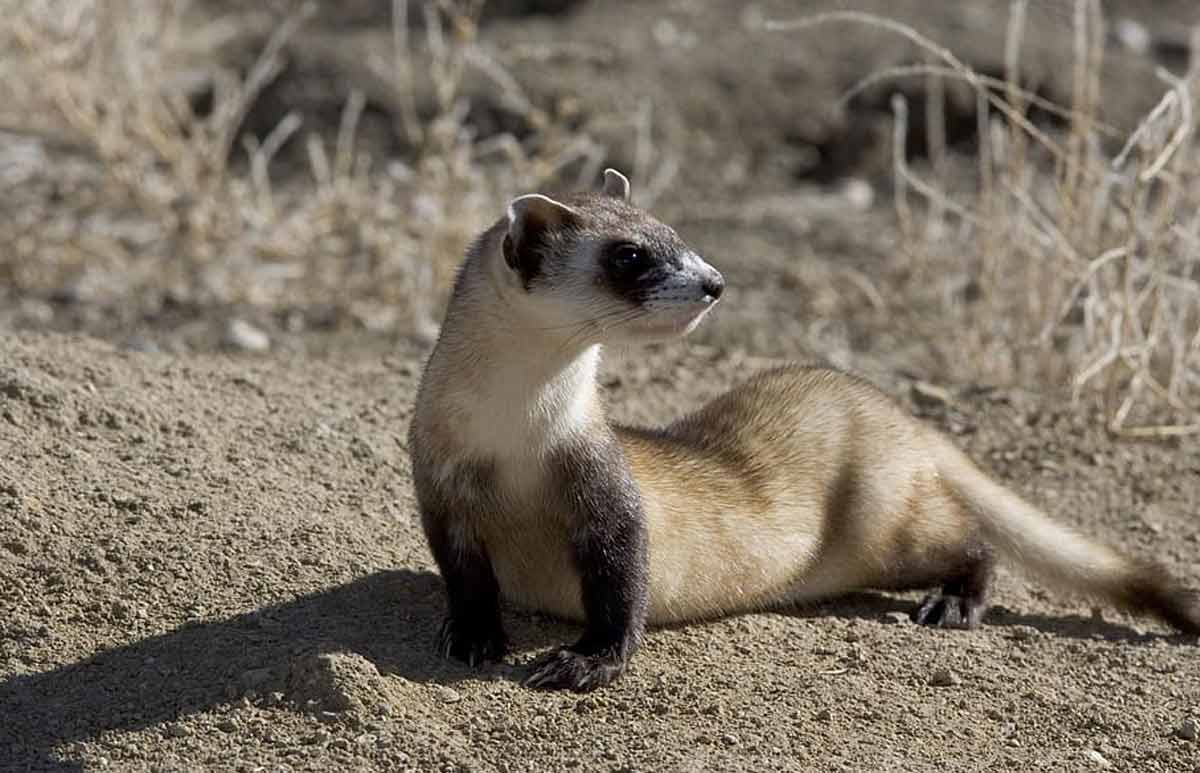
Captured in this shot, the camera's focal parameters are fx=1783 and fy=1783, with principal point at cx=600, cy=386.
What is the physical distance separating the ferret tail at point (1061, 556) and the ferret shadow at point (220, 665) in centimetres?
121

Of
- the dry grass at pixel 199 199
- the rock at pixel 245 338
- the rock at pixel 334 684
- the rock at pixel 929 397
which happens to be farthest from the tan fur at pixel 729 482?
the rock at pixel 245 338

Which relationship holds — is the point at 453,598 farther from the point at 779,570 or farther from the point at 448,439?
the point at 779,570

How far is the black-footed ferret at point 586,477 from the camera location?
11.4ft

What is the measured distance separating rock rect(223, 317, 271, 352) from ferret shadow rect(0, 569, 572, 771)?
2.62 meters

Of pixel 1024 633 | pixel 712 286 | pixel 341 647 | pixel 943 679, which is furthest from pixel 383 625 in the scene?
pixel 1024 633

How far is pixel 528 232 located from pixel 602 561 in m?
0.67

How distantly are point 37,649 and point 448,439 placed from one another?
35.9 inches

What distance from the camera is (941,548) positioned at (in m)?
4.35

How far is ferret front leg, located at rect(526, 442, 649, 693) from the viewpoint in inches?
139

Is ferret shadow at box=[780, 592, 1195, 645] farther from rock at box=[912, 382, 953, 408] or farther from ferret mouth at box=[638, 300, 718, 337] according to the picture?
rock at box=[912, 382, 953, 408]

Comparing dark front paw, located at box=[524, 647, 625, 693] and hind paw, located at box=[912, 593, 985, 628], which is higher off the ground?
dark front paw, located at box=[524, 647, 625, 693]

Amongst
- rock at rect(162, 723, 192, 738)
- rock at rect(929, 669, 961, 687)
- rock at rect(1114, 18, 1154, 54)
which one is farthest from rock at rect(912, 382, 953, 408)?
rock at rect(1114, 18, 1154, 54)

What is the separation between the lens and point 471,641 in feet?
11.7

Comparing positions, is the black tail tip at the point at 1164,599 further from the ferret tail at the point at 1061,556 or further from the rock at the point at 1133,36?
the rock at the point at 1133,36
